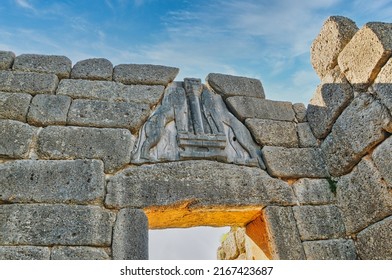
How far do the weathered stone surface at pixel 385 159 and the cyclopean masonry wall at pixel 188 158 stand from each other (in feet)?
0.04

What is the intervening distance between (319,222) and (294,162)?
74 cm

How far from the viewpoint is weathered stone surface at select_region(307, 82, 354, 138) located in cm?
403

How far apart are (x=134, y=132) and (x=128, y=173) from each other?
1.86 ft

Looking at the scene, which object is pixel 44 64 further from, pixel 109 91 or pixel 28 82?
pixel 109 91

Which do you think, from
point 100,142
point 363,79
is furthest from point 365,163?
point 100,142

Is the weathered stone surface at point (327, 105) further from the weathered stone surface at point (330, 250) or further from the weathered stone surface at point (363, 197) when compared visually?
the weathered stone surface at point (330, 250)

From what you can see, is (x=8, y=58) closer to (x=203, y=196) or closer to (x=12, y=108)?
(x=12, y=108)

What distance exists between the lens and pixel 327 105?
4.27 meters

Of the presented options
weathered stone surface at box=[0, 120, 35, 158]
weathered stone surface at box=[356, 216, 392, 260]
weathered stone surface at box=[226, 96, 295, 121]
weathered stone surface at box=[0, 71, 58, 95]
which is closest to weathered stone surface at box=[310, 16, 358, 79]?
weathered stone surface at box=[226, 96, 295, 121]

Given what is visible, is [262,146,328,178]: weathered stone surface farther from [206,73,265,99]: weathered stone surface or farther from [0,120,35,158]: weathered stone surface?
[0,120,35,158]: weathered stone surface

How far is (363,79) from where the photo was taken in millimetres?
3797

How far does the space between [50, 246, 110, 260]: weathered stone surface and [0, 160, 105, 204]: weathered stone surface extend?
0.44m

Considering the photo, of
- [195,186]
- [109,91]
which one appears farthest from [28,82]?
[195,186]

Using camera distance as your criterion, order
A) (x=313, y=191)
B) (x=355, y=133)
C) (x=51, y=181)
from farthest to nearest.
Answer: (x=313, y=191) → (x=355, y=133) → (x=51, y=181)
